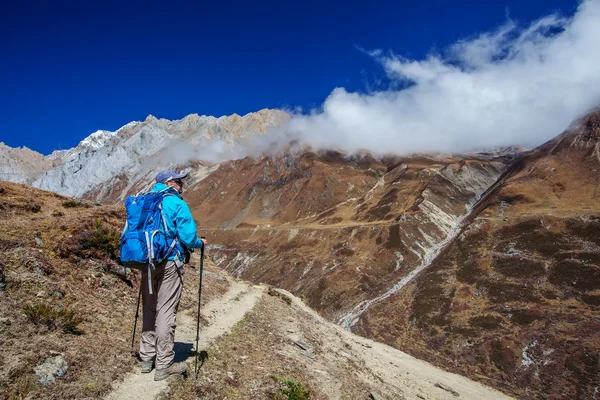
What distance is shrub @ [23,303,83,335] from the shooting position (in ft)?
26.6

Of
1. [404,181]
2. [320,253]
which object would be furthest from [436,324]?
[404,181]

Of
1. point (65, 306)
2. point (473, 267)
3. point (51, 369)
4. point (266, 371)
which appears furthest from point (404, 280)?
point (51, 369)

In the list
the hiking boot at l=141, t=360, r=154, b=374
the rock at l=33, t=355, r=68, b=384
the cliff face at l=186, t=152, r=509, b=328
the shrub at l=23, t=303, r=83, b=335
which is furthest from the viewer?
the cliff face at l=186, t=152, r=509, b=328

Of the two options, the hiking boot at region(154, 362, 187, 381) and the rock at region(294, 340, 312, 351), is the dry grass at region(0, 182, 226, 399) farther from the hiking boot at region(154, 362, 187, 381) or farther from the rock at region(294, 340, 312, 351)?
the rock at region(294, 340, 312, 351)

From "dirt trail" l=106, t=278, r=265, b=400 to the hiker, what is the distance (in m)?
0.30

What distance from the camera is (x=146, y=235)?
686 centimetres

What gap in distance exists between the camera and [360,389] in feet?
38.5

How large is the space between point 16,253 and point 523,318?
76058mm

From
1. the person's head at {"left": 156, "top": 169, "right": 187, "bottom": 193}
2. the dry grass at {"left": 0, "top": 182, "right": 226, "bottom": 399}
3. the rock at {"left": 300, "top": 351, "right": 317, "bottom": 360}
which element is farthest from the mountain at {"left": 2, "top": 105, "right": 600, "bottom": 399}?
the person's head at {"left": 156, "top": 169, "right": 187, "bottom": 193}

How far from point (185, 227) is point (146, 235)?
29.3 inches

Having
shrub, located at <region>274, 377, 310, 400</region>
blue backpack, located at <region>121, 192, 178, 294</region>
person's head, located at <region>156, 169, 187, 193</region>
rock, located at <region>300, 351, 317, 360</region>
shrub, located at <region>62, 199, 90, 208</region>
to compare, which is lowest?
shrub, located at <region>274, 377, 310, 400</region>

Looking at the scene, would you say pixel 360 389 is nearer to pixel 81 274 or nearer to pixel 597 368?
pixel 81 274

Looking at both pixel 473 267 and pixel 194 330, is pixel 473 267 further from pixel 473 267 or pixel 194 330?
pixel 194 330

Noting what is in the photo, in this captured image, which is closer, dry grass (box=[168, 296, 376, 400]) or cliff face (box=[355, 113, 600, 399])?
dry grass (box=[168, 296, 376, 400])
